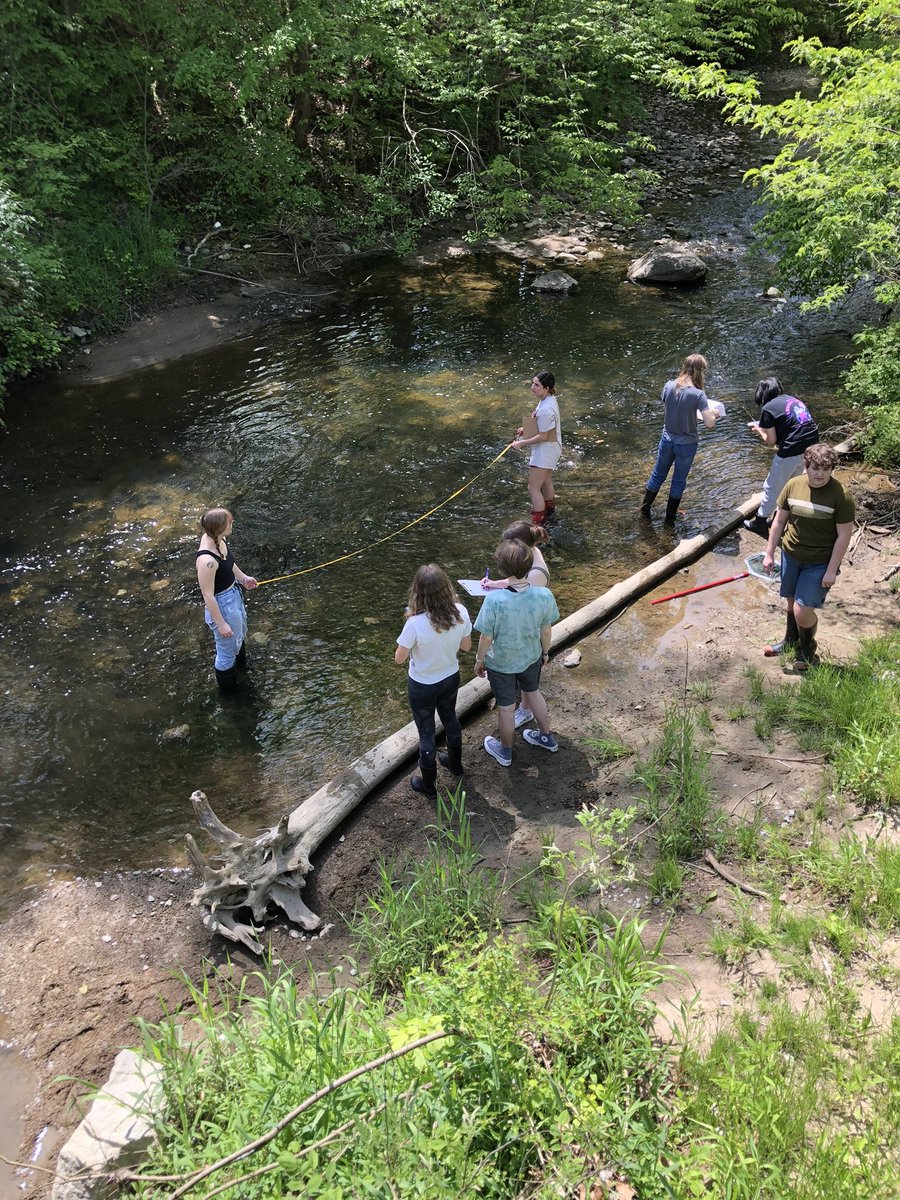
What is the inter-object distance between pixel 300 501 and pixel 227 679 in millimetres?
3372

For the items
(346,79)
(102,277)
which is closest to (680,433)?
(102,277)

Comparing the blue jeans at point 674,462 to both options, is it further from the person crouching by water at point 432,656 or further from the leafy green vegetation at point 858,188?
the person crouching by water at point 432,656

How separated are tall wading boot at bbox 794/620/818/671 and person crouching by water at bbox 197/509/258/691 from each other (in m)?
4.42

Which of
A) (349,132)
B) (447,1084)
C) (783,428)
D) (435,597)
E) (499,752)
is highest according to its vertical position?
(349,132)

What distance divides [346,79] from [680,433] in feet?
40.0

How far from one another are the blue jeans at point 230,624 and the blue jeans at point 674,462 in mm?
4653

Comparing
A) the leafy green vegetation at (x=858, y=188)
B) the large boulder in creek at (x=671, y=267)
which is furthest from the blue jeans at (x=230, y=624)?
the large boulder in creek at (x=671, y=267)

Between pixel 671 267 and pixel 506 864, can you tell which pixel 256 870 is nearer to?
pixel 506 864

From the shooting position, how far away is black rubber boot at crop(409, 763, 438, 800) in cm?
598

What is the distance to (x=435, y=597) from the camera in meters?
5.34

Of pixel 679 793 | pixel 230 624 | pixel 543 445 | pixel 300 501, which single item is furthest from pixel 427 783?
pixel 300 501

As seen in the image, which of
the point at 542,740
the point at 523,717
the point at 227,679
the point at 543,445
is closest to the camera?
the point at 542,740

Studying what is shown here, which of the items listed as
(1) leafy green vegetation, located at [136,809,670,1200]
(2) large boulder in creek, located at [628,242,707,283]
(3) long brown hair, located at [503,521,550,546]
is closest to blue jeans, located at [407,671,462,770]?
(3) long brown hair, located at [503,521,550,546]

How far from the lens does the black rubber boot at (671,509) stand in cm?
909
